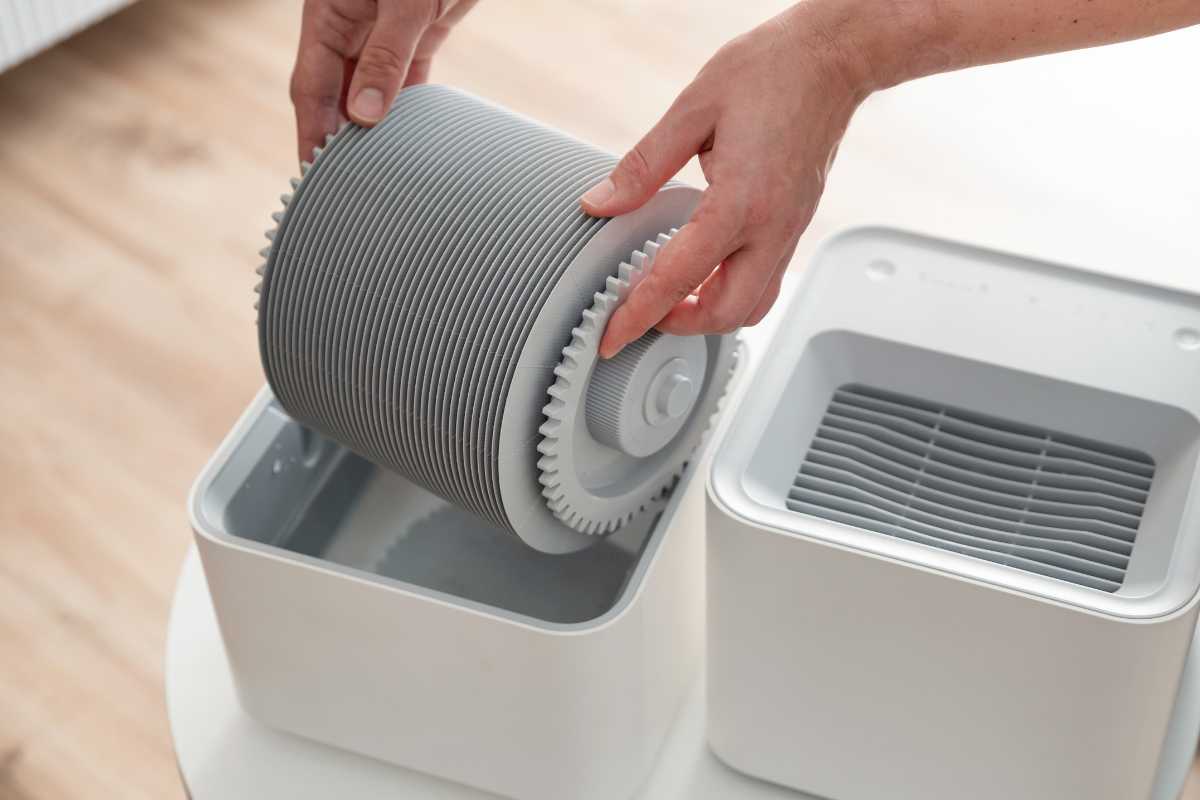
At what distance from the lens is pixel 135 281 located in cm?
200

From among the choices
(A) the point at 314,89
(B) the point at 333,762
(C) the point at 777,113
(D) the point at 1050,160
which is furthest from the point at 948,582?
(D) the point at 1050,160

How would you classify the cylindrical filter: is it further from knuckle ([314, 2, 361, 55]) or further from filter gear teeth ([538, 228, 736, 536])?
knuckle ([314, 2, 361, 55])

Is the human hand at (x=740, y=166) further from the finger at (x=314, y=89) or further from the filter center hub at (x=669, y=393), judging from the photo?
the finger at (x=314, y=89)

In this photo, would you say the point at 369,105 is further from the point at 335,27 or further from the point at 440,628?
the point at 440,628

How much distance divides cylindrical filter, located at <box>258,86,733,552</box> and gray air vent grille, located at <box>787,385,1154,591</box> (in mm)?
115

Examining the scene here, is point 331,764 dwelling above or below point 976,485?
below

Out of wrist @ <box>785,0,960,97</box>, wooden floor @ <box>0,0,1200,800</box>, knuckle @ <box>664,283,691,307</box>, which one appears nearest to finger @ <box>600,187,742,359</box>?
knuckle @ <box>664,283,691,307</box>

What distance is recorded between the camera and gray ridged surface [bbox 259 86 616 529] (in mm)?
950

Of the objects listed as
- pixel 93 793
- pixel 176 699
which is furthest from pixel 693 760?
pixel 93 793

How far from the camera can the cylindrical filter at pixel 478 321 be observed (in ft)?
3.10

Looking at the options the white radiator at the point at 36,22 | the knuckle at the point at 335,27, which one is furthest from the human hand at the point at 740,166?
the white radiator at the point at 36,22

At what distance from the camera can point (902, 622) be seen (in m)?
0.94

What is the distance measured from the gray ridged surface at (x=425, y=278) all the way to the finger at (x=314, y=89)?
116 millimetres

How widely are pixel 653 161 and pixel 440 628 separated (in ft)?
1.10
